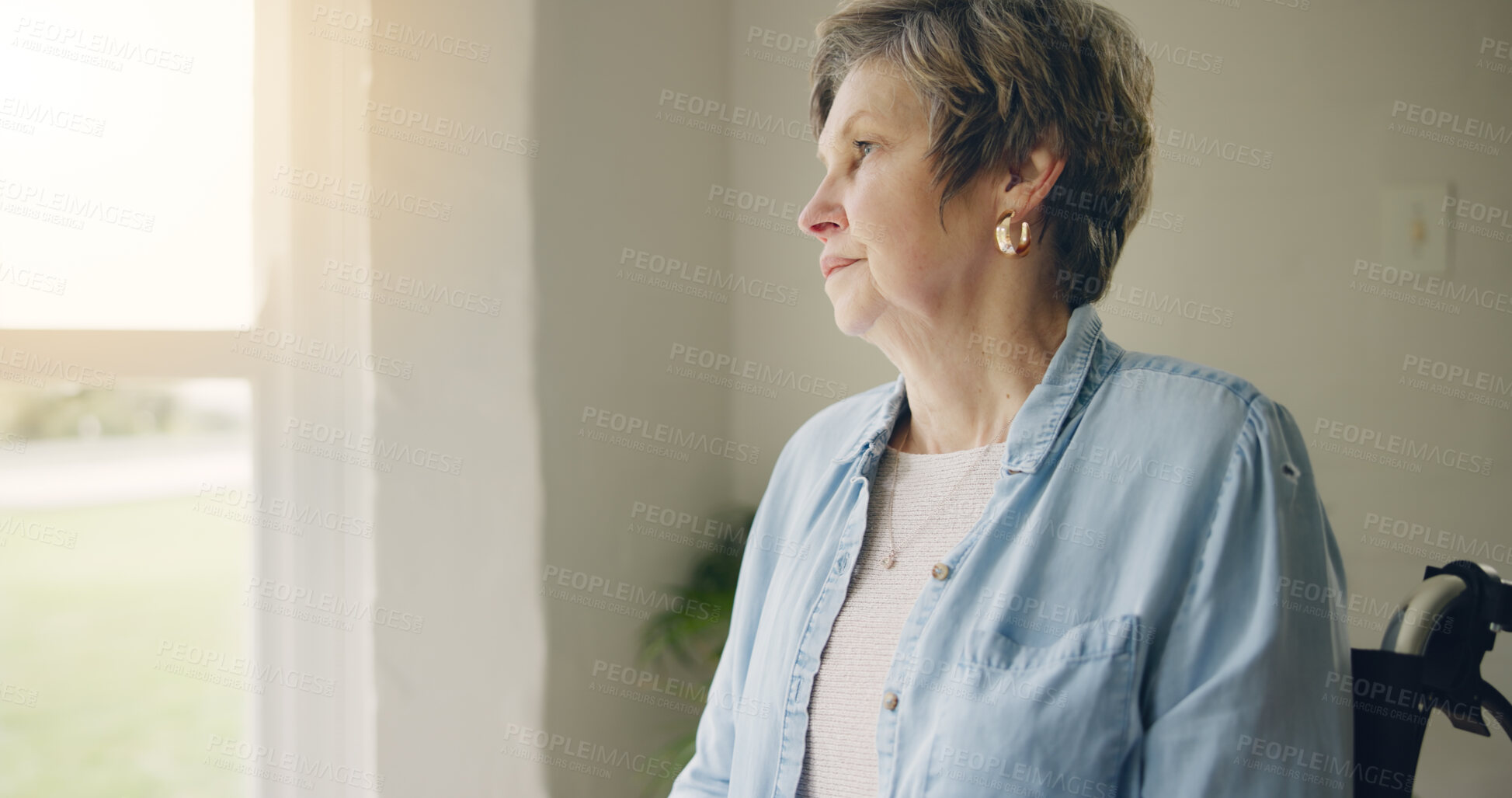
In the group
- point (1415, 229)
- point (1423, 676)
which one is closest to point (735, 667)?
point (1423, 676)

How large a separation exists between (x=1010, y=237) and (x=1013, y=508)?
1.03 ft

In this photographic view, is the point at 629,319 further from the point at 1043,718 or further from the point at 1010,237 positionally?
the point at 1043,718

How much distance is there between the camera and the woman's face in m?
1.05

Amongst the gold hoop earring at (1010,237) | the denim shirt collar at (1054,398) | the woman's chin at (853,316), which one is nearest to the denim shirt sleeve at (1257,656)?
the denim shirt collar at (1054,398)

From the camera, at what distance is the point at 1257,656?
77 centimetres

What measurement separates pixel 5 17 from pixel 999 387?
138cm

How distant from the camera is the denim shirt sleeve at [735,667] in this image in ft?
3.97

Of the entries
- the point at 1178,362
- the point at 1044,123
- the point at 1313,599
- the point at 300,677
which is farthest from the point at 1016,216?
the point at 300,677

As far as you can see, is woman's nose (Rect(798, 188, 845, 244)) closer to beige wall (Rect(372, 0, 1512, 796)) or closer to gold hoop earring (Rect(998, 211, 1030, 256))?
gold hoop earring (Rect(998, 211, 1030, 256))

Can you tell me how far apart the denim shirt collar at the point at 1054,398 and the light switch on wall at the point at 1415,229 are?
3.65 feet

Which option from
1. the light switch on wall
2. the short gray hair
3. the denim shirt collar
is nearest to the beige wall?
the light switch on wall

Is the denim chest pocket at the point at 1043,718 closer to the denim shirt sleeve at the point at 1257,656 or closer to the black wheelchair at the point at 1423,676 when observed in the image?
the denim shirt sleeve at the point at 1257,656

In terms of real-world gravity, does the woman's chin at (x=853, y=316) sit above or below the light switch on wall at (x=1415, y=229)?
below

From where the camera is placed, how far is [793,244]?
2412 millimetres
